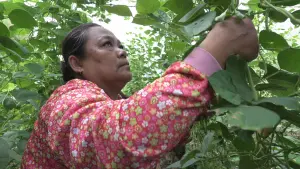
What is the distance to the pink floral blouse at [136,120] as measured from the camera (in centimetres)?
54

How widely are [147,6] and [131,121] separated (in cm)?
18

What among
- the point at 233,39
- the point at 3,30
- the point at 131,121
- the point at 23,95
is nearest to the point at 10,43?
the point at 3,30

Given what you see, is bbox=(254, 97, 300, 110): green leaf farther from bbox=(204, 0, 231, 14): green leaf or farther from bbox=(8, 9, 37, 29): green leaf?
bbox=(8, 9, 37, 29): green leaf

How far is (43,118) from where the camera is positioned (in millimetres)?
856

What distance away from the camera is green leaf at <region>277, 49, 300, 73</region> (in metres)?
0.52

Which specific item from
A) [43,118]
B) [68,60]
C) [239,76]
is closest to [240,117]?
[239,76]

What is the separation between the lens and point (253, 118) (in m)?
0.38

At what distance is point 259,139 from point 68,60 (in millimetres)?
607

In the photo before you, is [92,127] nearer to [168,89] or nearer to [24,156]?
[168,89]

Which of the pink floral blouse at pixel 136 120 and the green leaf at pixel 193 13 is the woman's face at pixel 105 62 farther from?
the green leaf at pixel 193 13

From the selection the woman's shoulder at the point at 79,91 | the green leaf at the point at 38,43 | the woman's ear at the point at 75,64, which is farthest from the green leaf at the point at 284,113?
the green leaf at the point at 38,43

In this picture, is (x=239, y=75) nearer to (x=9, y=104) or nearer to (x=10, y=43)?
(x=10, y=43)

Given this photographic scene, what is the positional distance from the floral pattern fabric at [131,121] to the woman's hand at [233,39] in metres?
0.05

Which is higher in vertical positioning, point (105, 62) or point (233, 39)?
point (233, 39)
